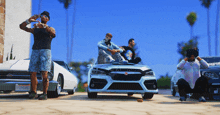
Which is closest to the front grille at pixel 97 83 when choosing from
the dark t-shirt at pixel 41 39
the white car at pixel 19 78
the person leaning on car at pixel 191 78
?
the white car at pixel 19 78

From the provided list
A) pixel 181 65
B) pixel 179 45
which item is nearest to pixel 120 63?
pixel 181 65

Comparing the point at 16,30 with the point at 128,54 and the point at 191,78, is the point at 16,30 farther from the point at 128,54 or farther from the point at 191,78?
the point at 191,78

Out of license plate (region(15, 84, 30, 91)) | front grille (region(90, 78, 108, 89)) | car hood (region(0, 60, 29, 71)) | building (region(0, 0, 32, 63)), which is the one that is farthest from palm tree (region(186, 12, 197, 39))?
license plate (region(15, 84, 30, 91))

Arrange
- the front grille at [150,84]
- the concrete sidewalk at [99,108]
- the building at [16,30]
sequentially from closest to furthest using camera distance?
1. the concrete sidewalk at [99,108]
2. the front grille at [150,84]
3. the building at [16,30]

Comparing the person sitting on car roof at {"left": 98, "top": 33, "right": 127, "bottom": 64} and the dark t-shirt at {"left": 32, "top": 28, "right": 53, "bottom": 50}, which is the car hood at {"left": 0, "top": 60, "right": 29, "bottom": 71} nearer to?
the dark t-shirt at {"left": 32, "top": 28, "right": 53, "bottom": 50}

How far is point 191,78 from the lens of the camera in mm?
6633

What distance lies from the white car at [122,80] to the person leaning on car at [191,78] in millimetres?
728

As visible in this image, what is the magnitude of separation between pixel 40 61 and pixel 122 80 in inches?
77.3

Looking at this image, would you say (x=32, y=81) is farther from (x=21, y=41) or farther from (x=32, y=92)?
(x=21, y=41)

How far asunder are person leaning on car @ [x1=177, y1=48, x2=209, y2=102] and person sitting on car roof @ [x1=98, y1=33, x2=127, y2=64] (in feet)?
6.03

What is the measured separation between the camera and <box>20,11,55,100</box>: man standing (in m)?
6.20

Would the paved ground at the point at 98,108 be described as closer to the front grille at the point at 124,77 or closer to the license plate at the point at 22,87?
the license plate at the point at 22,87

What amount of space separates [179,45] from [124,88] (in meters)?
39.7

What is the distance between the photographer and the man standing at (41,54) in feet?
20.3
